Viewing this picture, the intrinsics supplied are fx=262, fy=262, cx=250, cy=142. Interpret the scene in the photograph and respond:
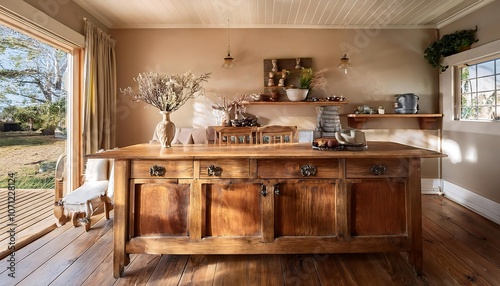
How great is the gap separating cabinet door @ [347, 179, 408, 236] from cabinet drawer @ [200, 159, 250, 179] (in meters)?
0.76

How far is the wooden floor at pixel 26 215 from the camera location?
2328mm

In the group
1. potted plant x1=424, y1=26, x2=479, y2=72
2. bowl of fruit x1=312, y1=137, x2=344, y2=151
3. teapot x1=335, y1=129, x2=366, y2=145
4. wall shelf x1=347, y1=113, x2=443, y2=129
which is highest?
potted plant x1=424, y1=26, x2=479, y2=72

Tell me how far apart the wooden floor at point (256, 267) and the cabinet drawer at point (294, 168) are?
0.71 meters

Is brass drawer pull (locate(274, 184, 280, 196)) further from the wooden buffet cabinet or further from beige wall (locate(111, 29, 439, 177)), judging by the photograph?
beige wall (locate(111, 29, 439, 177))

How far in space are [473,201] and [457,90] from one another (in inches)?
60.2

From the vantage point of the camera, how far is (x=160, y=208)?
1830mm

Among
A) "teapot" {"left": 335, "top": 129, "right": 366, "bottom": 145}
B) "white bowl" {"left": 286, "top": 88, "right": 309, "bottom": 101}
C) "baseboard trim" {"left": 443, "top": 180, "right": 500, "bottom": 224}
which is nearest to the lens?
"teapot" {"left": 335, "top": 129, "right": 366, "bottom": 145}

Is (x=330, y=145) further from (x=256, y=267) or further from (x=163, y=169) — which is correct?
(x=163, y=169)

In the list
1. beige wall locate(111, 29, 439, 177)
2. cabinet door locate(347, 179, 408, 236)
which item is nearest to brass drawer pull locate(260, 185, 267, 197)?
cabinet door locate(347, 179, 408, 236)

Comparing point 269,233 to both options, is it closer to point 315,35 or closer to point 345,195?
point 345,195

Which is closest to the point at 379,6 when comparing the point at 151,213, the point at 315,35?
the point at 315,35

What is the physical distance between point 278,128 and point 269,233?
1086 millimetres

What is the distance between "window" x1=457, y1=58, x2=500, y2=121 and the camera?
10.2 ft

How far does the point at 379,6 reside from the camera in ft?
10.8
